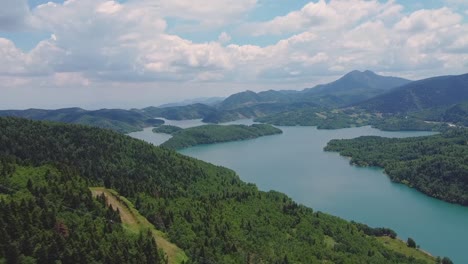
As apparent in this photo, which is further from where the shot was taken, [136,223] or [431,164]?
[431,164]

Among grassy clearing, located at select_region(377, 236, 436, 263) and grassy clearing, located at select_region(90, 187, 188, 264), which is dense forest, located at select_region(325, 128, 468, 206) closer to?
grassy clearing, located at select_region(377, 236, 436, 263)

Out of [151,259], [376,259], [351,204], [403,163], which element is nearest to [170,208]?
[151,259]

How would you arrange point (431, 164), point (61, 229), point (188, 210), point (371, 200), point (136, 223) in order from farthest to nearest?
point (431, 164) < point (371, 200) < point (188, 210) < point (136, 223) < point (61, 229)

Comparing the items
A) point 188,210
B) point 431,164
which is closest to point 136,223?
point 188,210

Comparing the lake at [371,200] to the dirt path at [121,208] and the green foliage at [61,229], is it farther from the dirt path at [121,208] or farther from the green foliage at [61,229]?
the green foliage at [61,229]

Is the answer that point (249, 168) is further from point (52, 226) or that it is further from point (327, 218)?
point (52, 226)

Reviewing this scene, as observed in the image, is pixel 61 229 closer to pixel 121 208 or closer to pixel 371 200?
pixel 121 208
